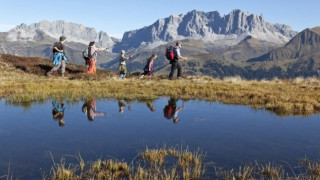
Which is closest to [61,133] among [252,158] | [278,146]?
[252,158]

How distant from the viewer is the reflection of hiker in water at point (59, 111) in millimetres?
11252

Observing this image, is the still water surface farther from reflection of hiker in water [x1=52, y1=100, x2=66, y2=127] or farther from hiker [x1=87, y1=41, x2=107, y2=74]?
hiker [x1=87, y1=41, x2=107, y2=74]

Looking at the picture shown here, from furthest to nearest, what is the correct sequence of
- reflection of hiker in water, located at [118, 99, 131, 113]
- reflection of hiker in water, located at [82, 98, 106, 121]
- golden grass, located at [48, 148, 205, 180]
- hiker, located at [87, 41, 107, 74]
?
hiker, located at [87, 41, 107, 74] → reflection of hiker in water, located at [118, 99, 131, 113] → reflection of hiker in water, located at [82, 98, 106, 121] → golden grass, located at [48, 148, 205, 180]

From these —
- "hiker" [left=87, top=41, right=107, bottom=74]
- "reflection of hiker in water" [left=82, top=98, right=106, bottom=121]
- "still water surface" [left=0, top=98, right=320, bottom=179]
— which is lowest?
"still water surface" [left=0, top=98, right=320, bottom=179]

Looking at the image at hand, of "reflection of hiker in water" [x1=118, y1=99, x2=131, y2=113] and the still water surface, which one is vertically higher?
"reflection of hiker in water" [x1=118, y1=99, x2=131, y2=113]

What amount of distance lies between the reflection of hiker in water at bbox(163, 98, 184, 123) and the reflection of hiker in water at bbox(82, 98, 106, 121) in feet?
8.39

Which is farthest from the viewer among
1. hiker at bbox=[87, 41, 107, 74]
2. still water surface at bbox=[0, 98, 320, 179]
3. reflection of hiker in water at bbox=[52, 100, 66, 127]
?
hiker at bbox=[87, 41, 107, 74]

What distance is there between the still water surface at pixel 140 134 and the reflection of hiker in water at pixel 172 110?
0.10 meters

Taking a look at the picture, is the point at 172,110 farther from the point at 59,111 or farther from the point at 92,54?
the point at 92,54

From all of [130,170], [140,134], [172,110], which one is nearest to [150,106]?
[172,110]

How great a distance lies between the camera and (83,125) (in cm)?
1060

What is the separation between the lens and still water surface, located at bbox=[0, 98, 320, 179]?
7.50 meters

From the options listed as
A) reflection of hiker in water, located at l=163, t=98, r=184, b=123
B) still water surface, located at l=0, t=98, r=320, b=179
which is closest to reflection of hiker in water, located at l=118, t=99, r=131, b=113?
still water surface, located at l=0, t=98, r=320, b=179

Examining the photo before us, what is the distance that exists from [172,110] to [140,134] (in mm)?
4547
